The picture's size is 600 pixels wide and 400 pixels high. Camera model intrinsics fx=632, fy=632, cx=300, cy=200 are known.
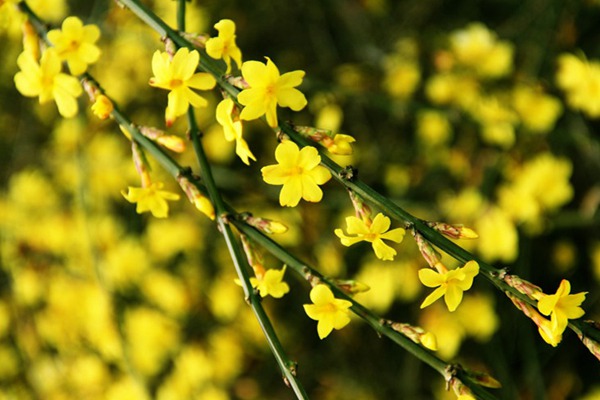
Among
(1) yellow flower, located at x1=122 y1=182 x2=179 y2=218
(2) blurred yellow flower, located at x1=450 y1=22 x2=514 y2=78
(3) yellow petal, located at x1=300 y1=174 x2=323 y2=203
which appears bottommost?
(2) blurred yellow flower, located at x1=450 y1=22 x2=514 y2=78

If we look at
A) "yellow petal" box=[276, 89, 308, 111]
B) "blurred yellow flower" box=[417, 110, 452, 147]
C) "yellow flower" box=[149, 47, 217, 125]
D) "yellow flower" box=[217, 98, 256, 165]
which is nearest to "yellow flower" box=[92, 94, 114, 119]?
"yellow flower" box=[149, 47, 217, 125]

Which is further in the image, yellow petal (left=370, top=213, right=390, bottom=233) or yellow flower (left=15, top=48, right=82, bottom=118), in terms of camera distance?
yellow flower (left=15, top=48, right=82, bottom=118)

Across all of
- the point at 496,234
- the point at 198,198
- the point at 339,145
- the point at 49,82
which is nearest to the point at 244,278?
the point at 198,198

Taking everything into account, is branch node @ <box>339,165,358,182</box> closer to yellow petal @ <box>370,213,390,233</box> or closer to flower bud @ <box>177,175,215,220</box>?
yellow petal @ <box>370,213,390,233</box>

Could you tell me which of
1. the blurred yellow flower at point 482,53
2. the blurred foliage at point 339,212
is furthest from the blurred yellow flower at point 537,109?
the blurred yellow flower at point 482,53

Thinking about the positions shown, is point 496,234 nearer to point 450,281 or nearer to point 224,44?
point 450,281
